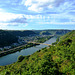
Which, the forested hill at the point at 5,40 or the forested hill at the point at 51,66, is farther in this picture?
the forested hill at the point at 5,40

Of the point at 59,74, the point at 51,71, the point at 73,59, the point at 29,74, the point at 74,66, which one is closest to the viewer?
the point at 29,74

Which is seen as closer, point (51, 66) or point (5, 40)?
point (51, 66)

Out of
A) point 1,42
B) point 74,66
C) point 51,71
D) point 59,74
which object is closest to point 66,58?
point 74,66

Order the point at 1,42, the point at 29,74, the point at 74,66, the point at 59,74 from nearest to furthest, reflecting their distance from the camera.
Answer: the point at 29,74 → the point at 59,74 → the point at 74,66 → the point at 1,42

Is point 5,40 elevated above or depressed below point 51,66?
below

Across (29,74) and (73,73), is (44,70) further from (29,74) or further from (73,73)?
(73,73)

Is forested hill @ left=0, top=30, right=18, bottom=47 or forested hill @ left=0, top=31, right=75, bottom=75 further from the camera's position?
forested hill @ left=0, top=30, right=18, bottom=47

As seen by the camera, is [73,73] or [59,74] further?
[59,74]

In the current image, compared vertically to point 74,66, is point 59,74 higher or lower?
lower

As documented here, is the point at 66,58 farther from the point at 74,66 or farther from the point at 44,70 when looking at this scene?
the point at 44,70
